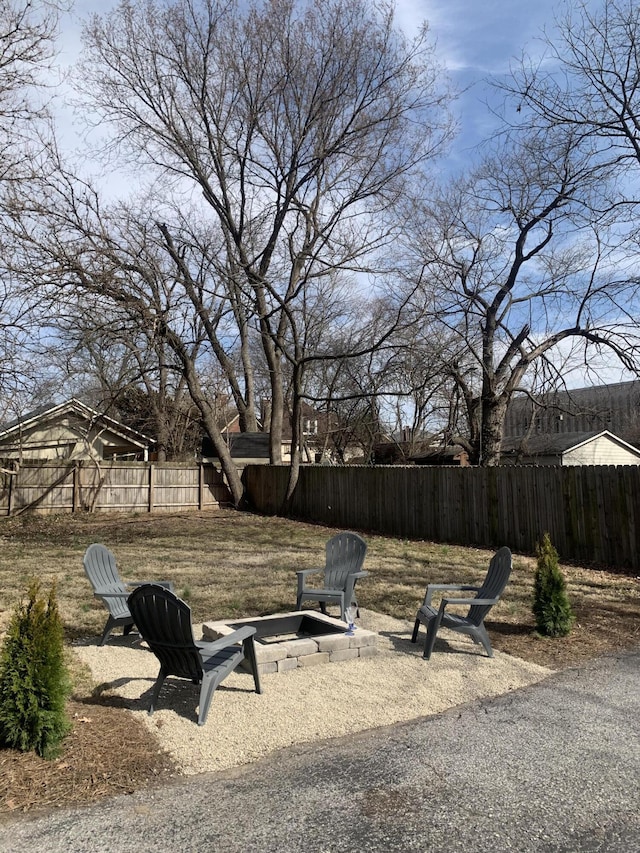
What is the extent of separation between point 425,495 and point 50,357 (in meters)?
9.53

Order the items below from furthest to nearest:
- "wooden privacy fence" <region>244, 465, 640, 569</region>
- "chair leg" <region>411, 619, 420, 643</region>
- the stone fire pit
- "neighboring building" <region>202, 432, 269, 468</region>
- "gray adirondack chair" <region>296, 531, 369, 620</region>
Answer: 1. "neighboring building" <region>202, 432, 269, 468</region>
2. "wooden privacy fence" <region>244, 465, 640, 569</region>
3. "gray adirondack chair" <region>296, 531, 369, 620</region>
4. "chair leg" <region>411, 619, 420, 643</region>
5. the stone fire pit

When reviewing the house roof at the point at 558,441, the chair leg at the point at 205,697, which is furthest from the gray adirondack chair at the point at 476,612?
the house roof at the point at 558,441

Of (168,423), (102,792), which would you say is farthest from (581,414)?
(168,423)

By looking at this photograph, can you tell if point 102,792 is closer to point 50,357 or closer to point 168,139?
point 50,357

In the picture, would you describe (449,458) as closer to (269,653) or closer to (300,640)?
(300,640)

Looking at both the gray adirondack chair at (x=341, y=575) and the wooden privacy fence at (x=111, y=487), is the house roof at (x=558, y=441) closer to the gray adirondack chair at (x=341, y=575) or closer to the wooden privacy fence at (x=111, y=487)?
the wooden privacy fence at (x=111, y=487)

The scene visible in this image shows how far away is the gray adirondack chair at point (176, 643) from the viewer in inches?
164

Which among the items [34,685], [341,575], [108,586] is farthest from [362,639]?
[34,685]

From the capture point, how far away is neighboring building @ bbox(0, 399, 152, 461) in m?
24.0

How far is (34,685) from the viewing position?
362cm

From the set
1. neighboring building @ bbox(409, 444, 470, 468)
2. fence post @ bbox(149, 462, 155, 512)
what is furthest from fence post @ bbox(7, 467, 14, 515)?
neighboring building @ bbox(409, 444, 470, 468)

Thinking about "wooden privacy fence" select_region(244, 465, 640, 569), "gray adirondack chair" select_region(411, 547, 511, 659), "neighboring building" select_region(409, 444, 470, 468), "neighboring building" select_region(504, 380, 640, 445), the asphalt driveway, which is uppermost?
"neighboring building" select_region(504, 380, 640, 445)

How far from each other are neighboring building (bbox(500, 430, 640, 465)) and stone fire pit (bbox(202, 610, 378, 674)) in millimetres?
24773

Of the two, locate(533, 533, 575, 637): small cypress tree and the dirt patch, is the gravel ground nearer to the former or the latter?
the dirt patch
